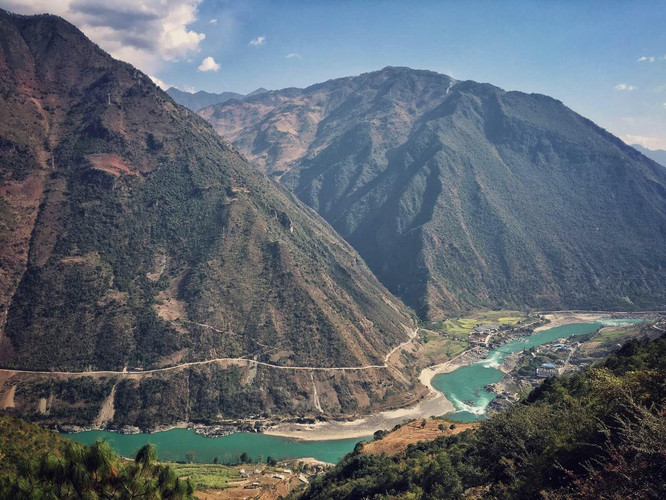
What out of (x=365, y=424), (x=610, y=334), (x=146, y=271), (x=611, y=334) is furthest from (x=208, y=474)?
(x=610, y=334)

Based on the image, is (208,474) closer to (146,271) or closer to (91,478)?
(91,478)

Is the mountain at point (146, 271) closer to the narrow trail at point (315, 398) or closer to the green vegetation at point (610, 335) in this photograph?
the narrow trail at point (315, 398)

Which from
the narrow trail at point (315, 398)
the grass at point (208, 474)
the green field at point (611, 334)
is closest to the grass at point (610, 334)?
the green field at point (611, 334)

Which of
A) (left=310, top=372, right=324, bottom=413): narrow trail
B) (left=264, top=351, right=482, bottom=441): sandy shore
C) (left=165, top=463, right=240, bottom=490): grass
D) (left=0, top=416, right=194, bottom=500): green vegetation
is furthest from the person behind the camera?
(left=310, top=372, right=324, bottom=413): narrow trail

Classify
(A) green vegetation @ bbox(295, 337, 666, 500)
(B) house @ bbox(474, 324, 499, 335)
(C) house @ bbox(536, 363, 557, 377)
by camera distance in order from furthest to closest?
1. (B) house @ bbox(474, 324, 499, 335)
2. (C) house @ bbox(536, 363, 557, 377)
3. (A) green vegetation @ bbox(295, 337, 666, 500)

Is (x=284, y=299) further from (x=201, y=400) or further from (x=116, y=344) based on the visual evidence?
(x=116, y=344)

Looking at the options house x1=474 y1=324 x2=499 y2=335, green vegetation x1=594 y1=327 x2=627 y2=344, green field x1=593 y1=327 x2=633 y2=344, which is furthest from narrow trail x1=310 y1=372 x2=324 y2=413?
green field x1=593 y1=327 x2=633 y2=344

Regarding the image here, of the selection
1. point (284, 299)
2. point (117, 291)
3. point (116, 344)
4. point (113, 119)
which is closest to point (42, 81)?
point (113, 119)

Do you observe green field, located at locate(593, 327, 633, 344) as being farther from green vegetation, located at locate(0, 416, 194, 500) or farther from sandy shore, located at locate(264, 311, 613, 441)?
green vegetation, located at locate(0, 416, 194, 500)
